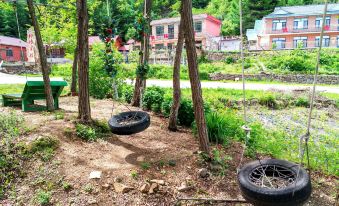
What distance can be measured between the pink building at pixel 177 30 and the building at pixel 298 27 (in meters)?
5.81

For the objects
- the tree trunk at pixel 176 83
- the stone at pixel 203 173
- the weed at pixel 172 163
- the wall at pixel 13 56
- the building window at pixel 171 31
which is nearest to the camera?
the stone at pixel 203 173

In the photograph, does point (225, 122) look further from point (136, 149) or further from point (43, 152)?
point (43, 152)

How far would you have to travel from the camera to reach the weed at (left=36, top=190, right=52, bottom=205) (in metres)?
3.43

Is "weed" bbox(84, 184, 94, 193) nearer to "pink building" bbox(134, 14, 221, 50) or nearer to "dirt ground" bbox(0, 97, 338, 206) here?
"dirt ground" bbox(0, 97, 338, 206)

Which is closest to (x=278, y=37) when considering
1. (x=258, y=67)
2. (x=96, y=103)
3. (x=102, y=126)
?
(x=258, y=67)

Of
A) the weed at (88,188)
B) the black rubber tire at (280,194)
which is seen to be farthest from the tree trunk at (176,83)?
the black rubber tire at (280,194)

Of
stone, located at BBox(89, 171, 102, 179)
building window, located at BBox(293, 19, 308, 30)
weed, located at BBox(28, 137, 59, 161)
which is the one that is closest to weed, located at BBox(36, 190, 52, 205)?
stone, located at BBox(89, 171, 102, 179)

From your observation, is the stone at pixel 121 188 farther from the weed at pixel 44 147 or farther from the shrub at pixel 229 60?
the shrub at pixel 229 60

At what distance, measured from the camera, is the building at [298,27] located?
3288cm

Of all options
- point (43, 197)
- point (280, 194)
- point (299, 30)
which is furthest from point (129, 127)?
point (299, 30)

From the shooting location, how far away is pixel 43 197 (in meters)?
3.47

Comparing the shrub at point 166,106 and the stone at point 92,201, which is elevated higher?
the shrub at point 166,106

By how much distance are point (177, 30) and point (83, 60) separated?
33.1m

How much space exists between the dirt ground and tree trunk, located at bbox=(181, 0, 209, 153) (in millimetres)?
430
